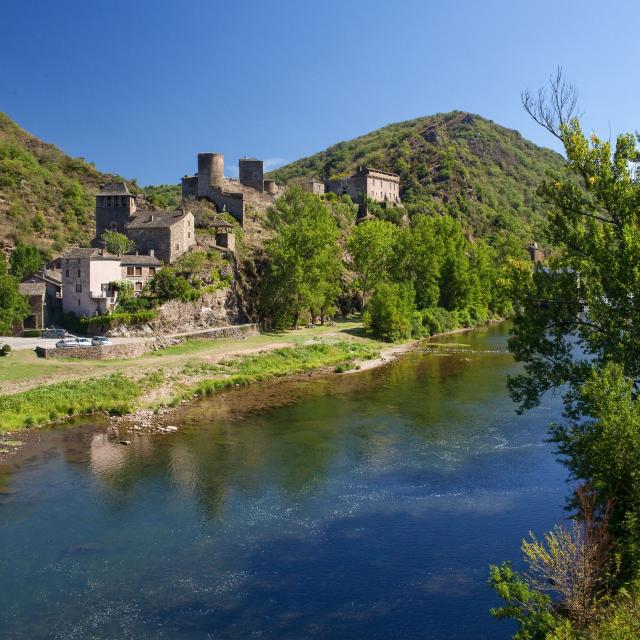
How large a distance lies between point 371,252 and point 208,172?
972 inches

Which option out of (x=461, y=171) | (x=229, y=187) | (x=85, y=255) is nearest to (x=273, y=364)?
(x=85, y=255)

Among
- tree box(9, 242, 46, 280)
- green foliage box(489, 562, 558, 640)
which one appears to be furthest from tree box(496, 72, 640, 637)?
tree box(9, 242, 46, 280)

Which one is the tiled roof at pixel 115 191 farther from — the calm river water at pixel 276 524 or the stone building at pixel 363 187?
the stone building at pixel 363 187

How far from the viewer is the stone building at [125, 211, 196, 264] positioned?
210ft

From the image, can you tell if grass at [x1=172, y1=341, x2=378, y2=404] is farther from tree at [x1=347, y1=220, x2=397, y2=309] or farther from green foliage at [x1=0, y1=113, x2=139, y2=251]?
green foliage at [x1=0, y1=113, x2=139, y2=251]

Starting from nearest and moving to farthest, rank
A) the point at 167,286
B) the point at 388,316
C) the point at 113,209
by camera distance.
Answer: the point at 167,286 < the point at 388,316 < the point at 113,209

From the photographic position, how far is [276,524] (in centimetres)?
2217

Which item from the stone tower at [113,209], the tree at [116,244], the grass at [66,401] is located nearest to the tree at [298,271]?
the tree at [116,244]

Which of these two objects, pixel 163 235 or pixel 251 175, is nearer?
pixel 163 235

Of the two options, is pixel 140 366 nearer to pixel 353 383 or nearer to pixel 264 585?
pixel 353 383

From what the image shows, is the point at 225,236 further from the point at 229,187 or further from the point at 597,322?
the point at 597,322

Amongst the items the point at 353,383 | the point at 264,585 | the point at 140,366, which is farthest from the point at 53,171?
the point at 264,585

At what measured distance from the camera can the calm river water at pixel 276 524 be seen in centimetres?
1694

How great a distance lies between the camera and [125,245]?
62.8m
